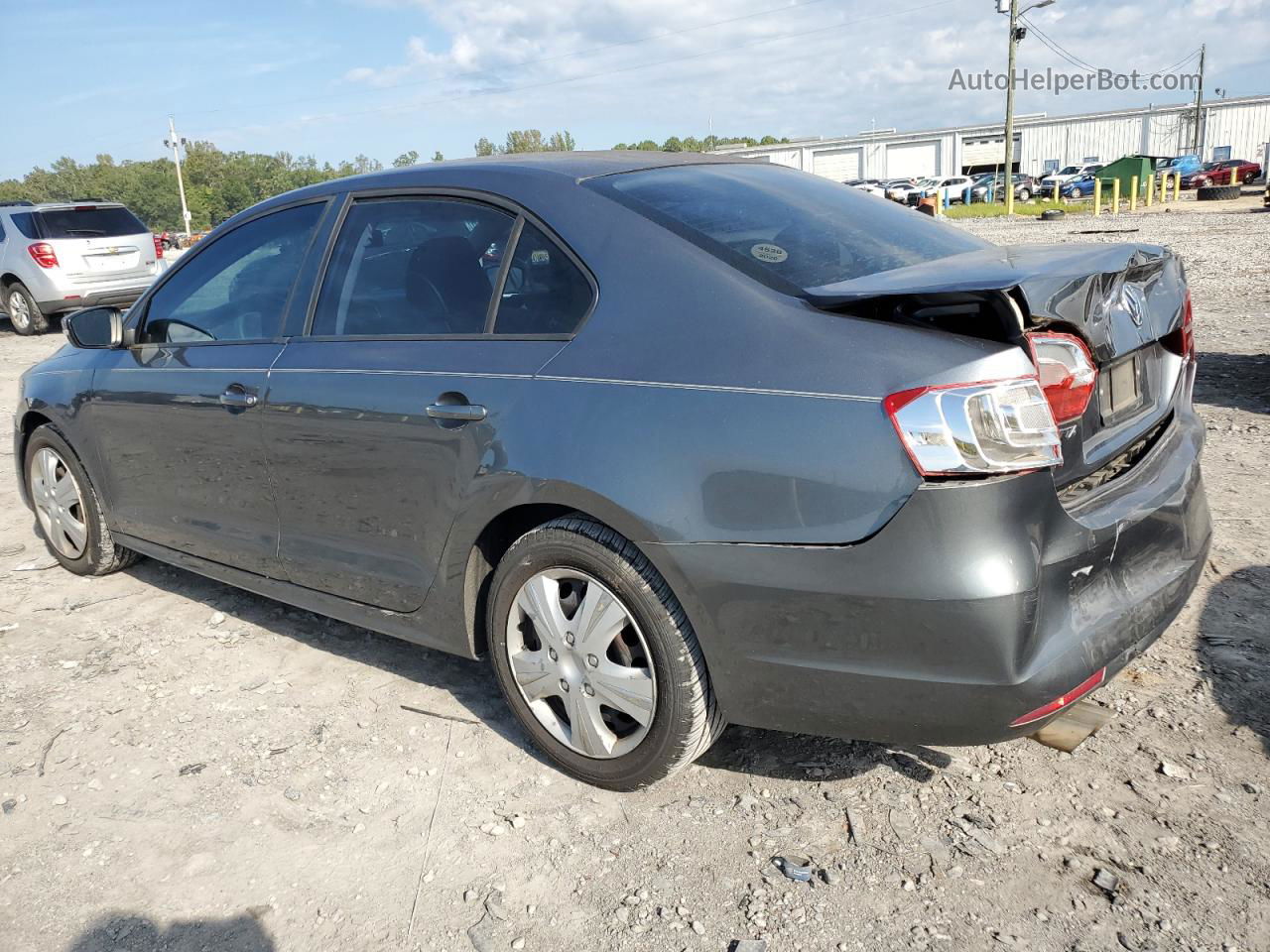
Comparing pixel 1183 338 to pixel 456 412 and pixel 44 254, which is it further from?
pixel 44 254

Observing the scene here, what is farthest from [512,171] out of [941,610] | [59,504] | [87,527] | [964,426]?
[59,504]

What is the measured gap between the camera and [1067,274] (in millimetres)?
2305

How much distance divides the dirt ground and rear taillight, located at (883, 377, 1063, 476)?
101 centimetres

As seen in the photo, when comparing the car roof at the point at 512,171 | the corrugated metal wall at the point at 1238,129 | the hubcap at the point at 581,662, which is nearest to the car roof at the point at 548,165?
the car roof at the point at 512,171

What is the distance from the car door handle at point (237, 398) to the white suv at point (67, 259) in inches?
501

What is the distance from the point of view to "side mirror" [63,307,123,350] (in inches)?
164

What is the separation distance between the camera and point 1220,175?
4462 centimetres

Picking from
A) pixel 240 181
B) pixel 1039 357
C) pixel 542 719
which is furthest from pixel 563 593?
pixel 240 181

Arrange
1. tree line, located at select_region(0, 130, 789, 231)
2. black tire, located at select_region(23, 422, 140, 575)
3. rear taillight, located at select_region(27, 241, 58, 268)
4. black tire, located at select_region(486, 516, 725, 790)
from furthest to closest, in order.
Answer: tree line, located at select_region(0, 130, 789, 231) → rear taillight, located at select_region(27, 241, 58, 268) → black tire, located at select_region(23, 422, 140, 575) → black tire, located at select_region(486, 516, 725, 790)

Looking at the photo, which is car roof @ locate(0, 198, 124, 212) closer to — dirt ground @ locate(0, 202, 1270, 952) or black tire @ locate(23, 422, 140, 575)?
black tire @ locate(23, 422, 140, 575)

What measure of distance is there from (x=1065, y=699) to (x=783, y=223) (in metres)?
1.42

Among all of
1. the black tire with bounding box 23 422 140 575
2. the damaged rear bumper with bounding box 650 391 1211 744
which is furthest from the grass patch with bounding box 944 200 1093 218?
the damaged rear bumper with bounding box 650 391 1211 744

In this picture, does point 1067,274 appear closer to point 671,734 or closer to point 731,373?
point 731,373

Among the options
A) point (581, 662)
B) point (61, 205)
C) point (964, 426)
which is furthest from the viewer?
point (61, 205)
